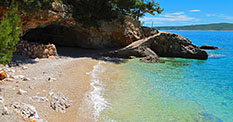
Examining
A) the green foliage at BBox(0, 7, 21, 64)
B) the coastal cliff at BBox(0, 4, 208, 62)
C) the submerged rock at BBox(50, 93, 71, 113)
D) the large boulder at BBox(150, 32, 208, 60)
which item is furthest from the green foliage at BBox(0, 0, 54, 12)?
the large boulder at BBox(150, 32, 208, 60)

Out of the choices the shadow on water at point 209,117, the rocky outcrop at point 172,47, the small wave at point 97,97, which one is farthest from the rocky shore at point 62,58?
the shadow on water at point 209,117

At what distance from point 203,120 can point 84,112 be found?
5.04m

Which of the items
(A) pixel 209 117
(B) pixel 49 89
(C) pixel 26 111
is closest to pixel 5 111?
(C) pixel 26 111

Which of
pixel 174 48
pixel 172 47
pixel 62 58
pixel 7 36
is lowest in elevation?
pixel 62 58

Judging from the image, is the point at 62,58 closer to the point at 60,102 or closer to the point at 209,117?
the point at 60,102

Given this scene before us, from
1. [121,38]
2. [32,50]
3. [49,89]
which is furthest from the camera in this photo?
[121,38]

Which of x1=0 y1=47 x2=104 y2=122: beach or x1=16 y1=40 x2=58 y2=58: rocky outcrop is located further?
x1=16 y1=40 x2=58 y2=58: rocky outcrop

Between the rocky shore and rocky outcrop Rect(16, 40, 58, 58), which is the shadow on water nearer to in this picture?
the rocky shore

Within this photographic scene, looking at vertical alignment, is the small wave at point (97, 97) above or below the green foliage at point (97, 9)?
below

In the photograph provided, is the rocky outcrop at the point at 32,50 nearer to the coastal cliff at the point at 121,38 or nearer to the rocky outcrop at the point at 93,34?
the coastal cliff at the point at 121,38

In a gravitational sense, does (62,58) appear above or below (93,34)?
below

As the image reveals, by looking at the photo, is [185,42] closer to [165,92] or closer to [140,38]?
[140,38]

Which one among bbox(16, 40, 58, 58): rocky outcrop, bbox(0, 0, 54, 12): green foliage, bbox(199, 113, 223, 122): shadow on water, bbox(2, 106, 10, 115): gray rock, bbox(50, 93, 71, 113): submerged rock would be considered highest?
bbox(0, 0, 54, 12): green foliage

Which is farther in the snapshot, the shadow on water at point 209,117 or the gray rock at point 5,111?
the shadow on water at point 209,117
